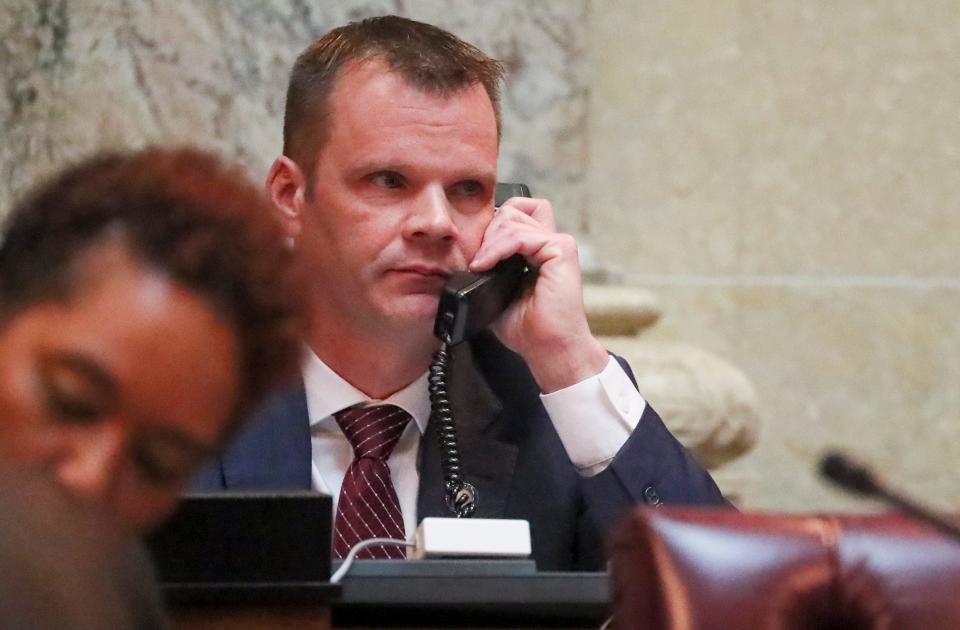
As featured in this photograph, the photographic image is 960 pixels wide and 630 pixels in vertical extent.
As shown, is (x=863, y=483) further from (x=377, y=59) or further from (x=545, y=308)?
(x=377, y=59)

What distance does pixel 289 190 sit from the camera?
2328 mm

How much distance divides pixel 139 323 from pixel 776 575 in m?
0.52

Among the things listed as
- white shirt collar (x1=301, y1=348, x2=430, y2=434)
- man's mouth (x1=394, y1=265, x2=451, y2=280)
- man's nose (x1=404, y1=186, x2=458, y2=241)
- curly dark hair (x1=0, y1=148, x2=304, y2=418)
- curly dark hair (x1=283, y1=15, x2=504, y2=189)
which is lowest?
white shirt collar (x1=301, y1=348, x2=430, y2=434)

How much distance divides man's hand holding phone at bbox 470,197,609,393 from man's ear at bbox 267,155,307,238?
299mm

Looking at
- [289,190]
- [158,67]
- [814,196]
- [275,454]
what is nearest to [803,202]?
[814,196]

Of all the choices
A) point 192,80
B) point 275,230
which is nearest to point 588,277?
point 192,80

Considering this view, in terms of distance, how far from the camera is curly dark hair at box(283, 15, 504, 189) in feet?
7.38

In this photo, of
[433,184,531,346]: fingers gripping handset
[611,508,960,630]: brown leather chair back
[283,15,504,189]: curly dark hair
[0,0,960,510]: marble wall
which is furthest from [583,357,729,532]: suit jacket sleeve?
[0,0,960,510]: marble wall

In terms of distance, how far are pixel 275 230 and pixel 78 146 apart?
231 centimetres

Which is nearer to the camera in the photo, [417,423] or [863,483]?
[863,483]

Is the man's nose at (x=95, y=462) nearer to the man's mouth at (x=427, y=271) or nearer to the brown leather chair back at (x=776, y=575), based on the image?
the brown leather chair back at (x=776, y=575)

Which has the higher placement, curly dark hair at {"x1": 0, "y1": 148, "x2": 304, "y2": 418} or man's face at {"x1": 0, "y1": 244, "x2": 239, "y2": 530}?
curly dark hair at {"x1": 0, "y1": 148, "x2": 304, "y2": 418}

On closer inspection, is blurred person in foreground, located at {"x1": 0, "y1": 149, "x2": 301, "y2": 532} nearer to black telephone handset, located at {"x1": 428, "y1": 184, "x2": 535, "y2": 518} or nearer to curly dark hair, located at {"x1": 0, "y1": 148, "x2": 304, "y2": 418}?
curly dark hair, located at {"x1": 0, "y1": 148, "x2": 304, "y2": 418}

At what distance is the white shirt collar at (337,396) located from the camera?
2.16m
